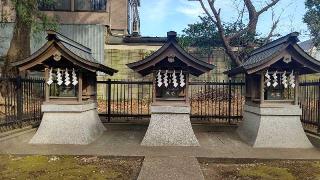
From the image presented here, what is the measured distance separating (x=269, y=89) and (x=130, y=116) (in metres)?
5.73

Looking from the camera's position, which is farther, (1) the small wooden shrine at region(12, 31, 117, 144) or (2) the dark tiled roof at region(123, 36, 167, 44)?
(2) the dark tiled roof at region(123, 36, 167, 44)

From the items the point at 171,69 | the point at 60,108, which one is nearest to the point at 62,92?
the point at 60,108

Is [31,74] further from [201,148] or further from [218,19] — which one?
[201,148]

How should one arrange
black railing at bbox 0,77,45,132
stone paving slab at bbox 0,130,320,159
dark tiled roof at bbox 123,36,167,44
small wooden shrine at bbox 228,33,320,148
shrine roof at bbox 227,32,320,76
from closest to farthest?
1. stone paving slab at bbox 0,130,320,159
2. shrine roof at bbox 227,32,320,76
3. small wooden shrine at bbox 228,33,320,148
4. black railing at bbox 0,77,45,132
5. dark tiled roof at bbox 123,36,167,44

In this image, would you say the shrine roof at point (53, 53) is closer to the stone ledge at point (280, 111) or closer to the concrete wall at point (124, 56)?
the stone ledge at point (280, 111)

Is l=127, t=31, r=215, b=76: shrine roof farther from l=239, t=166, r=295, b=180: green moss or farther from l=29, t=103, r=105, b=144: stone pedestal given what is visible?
l=239, t=166, r=295, b=180: green moss

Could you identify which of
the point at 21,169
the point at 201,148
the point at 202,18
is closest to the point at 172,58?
the point at 201,148

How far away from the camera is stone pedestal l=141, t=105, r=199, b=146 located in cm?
1003

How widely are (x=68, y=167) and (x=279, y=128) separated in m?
6.38

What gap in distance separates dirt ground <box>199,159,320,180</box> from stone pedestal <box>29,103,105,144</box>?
4.06 meters

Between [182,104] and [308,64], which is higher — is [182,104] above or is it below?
below

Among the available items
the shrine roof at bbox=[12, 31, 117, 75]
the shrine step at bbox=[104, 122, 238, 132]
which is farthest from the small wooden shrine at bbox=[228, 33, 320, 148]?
the shrine roof at bbox=[12, 31, 117, 75]

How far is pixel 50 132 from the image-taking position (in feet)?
33.1

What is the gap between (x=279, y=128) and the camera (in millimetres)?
9984
